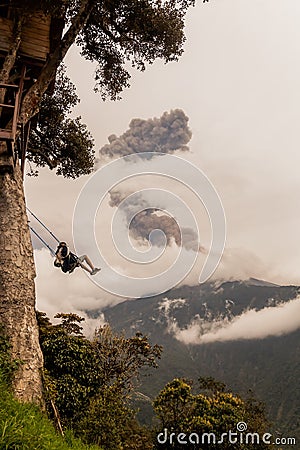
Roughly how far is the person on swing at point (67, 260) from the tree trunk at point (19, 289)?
3.13 m

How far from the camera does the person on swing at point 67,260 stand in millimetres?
A: 14949

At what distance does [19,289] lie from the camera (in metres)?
10.7

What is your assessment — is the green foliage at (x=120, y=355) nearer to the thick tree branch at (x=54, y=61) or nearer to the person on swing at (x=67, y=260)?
the person on swing at (x=67, y=260)

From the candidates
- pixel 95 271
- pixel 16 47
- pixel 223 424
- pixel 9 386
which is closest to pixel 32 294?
pixel 9 386

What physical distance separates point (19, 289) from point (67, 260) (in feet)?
14.5

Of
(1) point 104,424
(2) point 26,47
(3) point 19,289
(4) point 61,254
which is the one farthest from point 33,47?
(1) point 104,424

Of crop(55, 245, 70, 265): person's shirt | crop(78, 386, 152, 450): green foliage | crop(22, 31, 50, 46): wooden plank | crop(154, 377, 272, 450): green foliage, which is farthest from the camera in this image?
crop(154, 377, 272, 450): green foliage

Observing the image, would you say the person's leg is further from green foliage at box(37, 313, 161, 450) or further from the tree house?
the tree house

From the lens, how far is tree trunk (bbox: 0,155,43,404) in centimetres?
970

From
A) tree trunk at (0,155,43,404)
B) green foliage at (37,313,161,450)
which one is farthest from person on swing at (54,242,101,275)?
tree trunk at (0,155,43,404)

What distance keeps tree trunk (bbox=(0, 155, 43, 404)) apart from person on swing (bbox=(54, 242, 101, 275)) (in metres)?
3.13

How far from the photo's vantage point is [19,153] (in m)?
15.1

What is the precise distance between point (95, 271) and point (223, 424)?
843 cm

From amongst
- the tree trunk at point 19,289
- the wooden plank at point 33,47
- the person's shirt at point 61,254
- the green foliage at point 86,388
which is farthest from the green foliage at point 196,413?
the wooden plank at point 33,47
